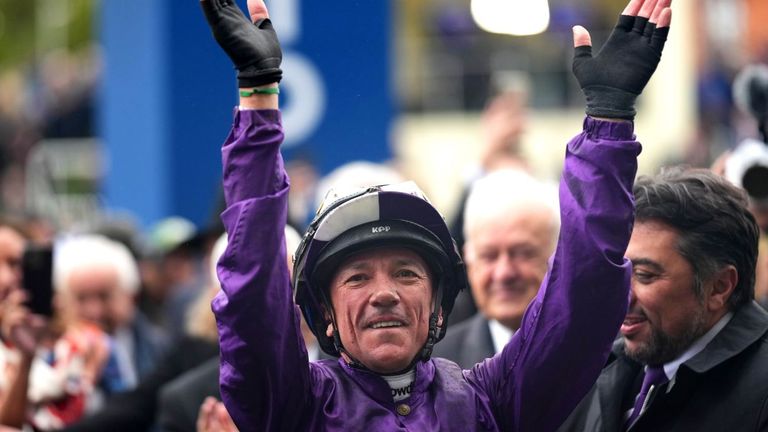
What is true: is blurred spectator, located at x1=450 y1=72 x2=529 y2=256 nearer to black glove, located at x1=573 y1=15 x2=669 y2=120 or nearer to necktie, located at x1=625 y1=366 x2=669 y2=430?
necktie, located at x1=625 y1=366 x2=669 y2=430

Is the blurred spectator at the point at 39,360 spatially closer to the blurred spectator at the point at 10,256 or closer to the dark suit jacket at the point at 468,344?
the blurred spectator at the point at 10,256

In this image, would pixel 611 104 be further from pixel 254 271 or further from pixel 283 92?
pixel 283 92

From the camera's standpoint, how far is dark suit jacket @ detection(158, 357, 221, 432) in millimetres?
5812

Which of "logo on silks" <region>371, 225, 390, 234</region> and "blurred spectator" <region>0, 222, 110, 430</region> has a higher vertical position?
"logo on silks" <region>371, 225, 390, 234</region>

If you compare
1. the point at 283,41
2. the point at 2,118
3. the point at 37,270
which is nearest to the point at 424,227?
the point at 37,270

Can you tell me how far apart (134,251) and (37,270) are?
3.27 meters

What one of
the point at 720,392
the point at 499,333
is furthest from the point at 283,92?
the point at 720,392

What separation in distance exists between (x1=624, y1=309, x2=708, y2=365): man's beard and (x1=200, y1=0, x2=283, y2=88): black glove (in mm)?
1467

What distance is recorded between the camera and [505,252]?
5594 millimetres

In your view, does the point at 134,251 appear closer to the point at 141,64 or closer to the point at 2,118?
the point at 141,64

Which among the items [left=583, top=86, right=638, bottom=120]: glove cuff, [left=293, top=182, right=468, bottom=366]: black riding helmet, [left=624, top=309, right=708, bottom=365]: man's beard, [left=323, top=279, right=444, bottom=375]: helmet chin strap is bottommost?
[left=624, top=309, right=708, bottom=365]: man's beard

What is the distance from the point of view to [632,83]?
3584 mm

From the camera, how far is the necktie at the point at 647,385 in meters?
4.28

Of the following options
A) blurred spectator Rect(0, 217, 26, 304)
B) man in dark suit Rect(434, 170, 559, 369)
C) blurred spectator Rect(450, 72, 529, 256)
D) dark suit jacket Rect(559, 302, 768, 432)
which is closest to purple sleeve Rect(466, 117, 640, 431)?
dark suit jacket Rect(559, 302, 768, 432)
